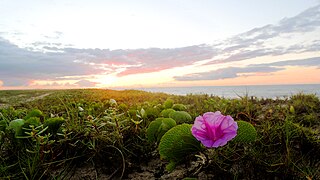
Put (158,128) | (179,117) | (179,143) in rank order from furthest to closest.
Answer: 1. (179,117)
2. (158,128)
3. (179,143)

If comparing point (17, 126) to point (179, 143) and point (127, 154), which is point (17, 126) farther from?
point (179, 143)

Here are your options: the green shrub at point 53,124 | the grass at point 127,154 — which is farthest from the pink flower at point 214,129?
the green shrub at point 53,124

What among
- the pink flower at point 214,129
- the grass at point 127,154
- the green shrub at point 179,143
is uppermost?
the pink flower at point 214,129

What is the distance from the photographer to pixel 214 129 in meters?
1.47

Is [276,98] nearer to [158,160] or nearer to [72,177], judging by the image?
[158,160]

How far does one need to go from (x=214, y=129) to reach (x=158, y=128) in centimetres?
85

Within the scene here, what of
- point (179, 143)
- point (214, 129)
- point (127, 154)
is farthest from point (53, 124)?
point (214, 129)

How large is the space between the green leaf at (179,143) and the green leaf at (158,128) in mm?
439

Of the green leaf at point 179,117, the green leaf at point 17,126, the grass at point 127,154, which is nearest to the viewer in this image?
the grass at point 127,154

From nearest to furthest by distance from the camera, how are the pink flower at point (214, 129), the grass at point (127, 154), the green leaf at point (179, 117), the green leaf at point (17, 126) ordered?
the pink flower at point (214, 129), the grass at point (127, 154), the green leaf at point (17, 126), the green leaf at point (179, 117)

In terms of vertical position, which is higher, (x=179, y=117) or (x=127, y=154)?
(x=179, y=117)

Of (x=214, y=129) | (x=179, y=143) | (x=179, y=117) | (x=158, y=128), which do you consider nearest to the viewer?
(x=214, y=129)

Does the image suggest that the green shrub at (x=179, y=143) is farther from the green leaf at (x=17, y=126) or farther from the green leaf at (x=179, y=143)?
the green leaf at (x=17, y=126)

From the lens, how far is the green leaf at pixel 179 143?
5.54ft
